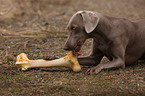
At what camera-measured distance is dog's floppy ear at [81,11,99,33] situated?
379 centimetres

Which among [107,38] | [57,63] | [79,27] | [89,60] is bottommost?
[89,60]

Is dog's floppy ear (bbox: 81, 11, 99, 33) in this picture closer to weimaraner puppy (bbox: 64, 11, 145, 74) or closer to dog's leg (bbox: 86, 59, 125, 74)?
weimaraner puppy (bbox: 64, 11, 145, 74)

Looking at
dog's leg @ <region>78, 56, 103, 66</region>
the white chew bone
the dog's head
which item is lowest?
dog's leg @ <region>78, 56, 103, 66</region>

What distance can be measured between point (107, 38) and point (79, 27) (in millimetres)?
497

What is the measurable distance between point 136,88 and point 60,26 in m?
4.47

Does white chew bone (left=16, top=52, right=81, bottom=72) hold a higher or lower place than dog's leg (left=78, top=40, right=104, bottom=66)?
higher

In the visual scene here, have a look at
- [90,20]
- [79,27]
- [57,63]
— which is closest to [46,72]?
[57,63]

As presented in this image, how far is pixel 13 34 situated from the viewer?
253 inches

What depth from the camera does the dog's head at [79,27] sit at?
3.81 m

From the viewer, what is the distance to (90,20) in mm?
3824

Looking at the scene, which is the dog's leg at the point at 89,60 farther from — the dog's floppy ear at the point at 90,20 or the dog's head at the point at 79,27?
the dog's floppy ear at the point at 90,20

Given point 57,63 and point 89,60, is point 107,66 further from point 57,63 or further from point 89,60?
point 57,63

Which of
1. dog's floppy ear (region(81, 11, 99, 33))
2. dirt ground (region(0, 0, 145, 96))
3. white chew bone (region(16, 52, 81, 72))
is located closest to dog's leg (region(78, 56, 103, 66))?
dirt ground (region(0, 0, 145, 96))

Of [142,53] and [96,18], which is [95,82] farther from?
[142,53]
